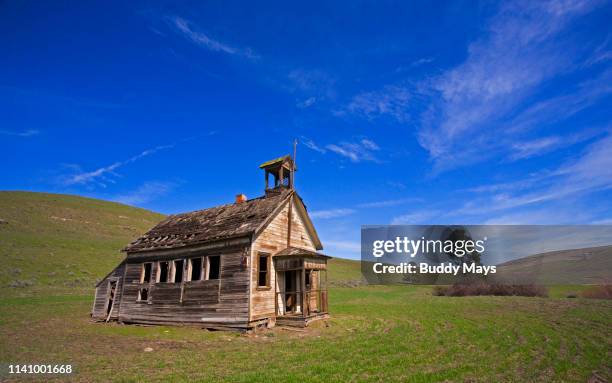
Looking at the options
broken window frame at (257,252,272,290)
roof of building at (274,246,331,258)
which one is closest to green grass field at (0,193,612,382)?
broken window frame at (257,252,272,290)

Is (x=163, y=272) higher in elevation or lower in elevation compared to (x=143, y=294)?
Answer: higher

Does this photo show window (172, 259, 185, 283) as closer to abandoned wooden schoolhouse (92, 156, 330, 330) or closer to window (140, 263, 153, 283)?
abandoned wooden schoolhouse (92, 156, 330, 330)

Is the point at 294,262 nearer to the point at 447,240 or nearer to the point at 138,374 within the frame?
the point at 138,374

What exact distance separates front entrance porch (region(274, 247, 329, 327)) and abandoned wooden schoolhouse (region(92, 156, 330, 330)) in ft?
0.16

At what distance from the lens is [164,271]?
20281mm

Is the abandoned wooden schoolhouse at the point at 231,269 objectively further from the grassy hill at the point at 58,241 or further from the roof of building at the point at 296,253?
the grassy hill at the point at 58,241

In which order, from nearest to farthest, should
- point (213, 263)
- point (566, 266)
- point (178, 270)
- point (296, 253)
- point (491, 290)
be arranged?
point (296, 253)
point (178, 270)
point (213, 263)
point (491, 290)
point (566, 266)

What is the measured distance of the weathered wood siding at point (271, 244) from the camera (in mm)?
15883

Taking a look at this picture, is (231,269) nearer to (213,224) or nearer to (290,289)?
(213,224)

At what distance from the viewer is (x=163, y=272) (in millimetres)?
20359

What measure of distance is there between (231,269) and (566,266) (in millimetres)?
63224

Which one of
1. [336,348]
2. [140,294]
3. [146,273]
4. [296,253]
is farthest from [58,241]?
[336,348]

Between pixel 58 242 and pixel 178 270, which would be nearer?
pixel 178 270

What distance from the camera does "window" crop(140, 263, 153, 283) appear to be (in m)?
20.1
